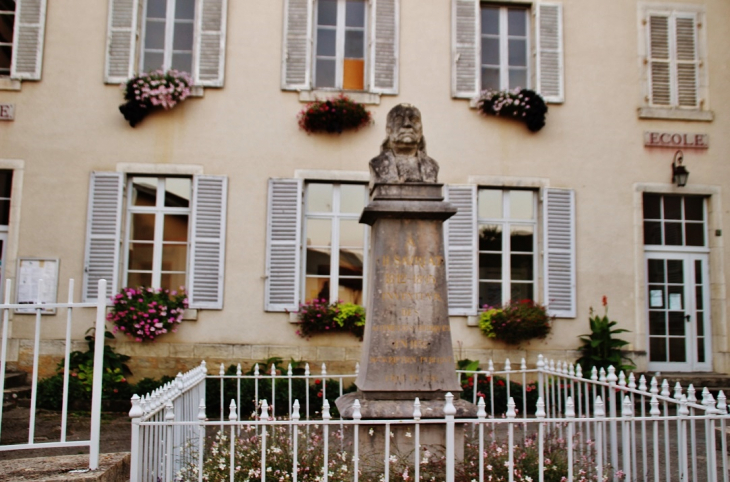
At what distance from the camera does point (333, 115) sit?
9.33m

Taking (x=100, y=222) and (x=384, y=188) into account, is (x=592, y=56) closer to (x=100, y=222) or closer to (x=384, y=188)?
(x=384, y=188)

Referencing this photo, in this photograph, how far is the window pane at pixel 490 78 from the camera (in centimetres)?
1005

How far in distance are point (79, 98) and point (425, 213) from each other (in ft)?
21.2

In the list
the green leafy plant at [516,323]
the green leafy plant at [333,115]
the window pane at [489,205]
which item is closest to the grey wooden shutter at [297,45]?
the green leafy plant at [333,115]

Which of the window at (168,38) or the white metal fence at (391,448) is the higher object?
the window at (168,38)

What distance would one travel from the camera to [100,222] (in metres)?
9.09

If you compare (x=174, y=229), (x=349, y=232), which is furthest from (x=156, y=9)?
(x=349, y=232)

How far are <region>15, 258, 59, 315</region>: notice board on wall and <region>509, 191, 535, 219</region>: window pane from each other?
6147 mm

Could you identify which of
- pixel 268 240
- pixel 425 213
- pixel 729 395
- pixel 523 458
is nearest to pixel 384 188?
pixel 425 213

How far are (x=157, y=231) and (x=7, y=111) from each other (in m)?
2.52

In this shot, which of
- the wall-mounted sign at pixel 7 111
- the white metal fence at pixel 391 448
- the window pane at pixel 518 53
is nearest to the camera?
the white metal fence at pixel 391 448

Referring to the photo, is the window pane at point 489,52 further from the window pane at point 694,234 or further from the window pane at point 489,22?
the window pane at point 694,234

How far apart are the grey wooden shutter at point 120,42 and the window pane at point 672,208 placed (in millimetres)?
7667

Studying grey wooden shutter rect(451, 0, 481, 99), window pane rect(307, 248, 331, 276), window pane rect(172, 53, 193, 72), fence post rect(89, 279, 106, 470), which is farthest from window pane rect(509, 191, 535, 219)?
fence post rect(89, 279, 106, 470)
